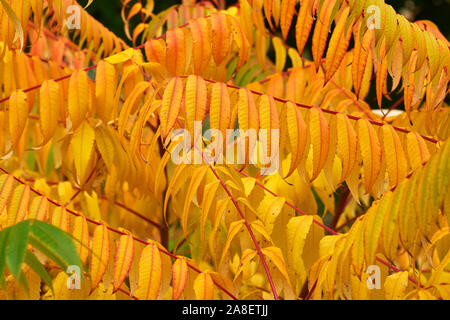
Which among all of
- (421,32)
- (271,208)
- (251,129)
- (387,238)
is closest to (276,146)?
(251,129)

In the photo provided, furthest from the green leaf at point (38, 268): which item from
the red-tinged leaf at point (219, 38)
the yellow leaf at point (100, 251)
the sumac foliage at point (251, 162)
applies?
the red-tinged leaf at point (219, 38)

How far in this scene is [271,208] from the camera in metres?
1.89

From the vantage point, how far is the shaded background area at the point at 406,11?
5.23 meters

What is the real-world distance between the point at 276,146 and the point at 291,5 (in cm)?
44

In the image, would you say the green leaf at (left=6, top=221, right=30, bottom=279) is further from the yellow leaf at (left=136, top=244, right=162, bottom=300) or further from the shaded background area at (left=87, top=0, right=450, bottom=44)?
the shaded background area at (left=87, top=0, right=450, bottom=44)

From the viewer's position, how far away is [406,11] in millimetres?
5527

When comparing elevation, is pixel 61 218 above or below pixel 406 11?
below

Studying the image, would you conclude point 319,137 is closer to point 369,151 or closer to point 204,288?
point 369,151

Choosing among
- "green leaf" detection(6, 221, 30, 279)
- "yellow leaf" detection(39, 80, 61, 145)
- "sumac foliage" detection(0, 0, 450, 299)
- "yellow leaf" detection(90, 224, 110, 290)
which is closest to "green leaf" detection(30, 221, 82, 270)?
"green leaf" detection(6, 221, 30, 279)

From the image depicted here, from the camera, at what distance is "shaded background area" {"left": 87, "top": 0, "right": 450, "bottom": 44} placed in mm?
5234

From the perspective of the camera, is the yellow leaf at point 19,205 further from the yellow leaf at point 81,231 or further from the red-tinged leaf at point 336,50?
the red-tinged leaf at point 336,50

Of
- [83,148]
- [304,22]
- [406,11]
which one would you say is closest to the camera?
[304,22]

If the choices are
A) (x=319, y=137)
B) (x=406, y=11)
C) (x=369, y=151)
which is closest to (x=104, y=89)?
(x=319, y=137)

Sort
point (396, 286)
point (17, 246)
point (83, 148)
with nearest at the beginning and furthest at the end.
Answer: point (17, 246) < point (396, 286) < point (83, 148)
